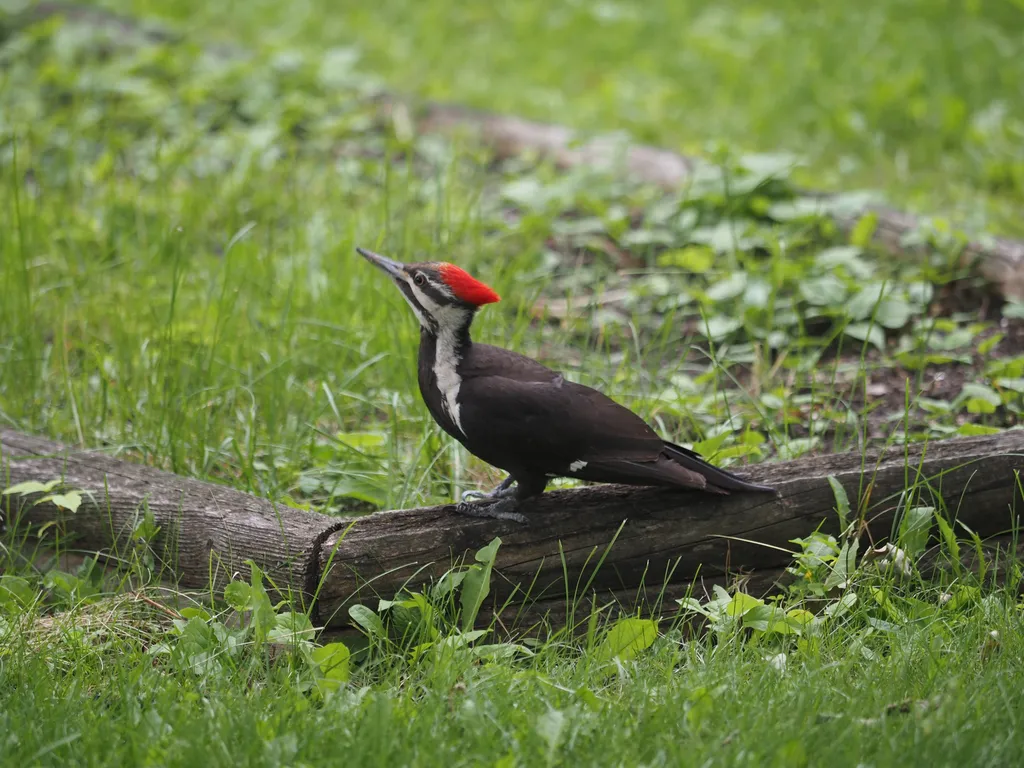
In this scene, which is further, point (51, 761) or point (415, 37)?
point (415, 37)

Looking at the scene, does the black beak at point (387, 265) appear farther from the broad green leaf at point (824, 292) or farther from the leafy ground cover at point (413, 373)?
the broad green leaf at point (824, 292)

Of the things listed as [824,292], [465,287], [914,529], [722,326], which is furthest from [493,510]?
[824,292]

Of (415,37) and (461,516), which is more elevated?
(415,37)

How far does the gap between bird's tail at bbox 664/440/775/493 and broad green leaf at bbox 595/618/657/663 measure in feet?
1.50

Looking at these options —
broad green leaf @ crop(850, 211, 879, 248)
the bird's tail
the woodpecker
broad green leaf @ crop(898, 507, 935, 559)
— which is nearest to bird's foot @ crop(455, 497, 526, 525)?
the woodpecker

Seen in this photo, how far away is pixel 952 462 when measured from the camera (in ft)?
11.0

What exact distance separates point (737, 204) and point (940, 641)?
3209 millimetres

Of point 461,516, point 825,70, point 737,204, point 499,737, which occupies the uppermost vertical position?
point 825,70

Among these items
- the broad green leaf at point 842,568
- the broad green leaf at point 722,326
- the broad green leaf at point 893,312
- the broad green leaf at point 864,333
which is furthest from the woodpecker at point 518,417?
the broad green leaf at point 893,312

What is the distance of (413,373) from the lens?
14.2 feet

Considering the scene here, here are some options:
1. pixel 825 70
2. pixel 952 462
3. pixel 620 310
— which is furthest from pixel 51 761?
pixel 825 70

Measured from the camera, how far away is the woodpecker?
308 cm

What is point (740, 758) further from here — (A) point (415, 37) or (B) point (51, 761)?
(A) point (415, 37)

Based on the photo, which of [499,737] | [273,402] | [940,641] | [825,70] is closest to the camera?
[499,737]
